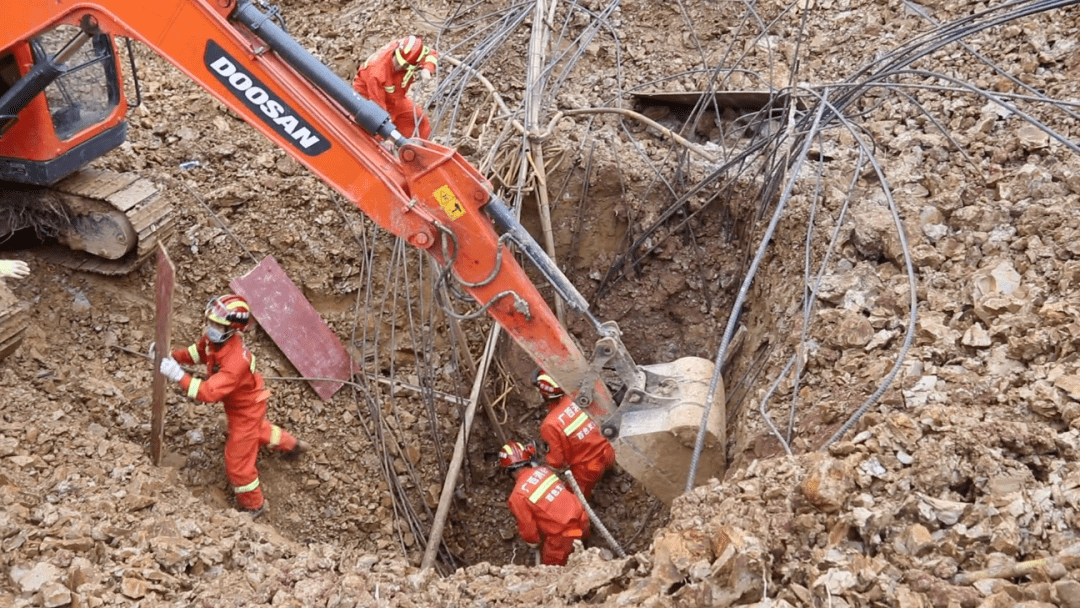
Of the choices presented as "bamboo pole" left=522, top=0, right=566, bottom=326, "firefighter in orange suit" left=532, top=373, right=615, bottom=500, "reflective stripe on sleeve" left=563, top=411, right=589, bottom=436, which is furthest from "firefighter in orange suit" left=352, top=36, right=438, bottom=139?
"reflective stripe on sleeve" left=563, top=411, right=589, bottom=436

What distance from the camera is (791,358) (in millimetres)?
5281

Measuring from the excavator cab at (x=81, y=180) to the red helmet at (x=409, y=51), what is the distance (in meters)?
1.80

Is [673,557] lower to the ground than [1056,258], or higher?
higher

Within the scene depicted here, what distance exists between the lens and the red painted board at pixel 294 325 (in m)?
7.05

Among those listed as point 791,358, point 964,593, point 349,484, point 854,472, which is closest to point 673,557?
point 854,472

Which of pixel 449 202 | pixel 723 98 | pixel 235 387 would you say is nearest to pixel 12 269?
pixel 235 387

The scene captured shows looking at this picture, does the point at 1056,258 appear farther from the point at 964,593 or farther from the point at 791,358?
the point at 964,593

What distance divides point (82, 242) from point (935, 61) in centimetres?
608

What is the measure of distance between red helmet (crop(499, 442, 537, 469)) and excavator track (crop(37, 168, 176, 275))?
2.79 meters

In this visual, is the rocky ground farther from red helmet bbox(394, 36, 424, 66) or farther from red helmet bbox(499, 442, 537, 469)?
red helmet bbox(394, 36, 424, 66)

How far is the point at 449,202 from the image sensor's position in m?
4.92

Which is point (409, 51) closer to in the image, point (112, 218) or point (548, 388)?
point (112, 218)

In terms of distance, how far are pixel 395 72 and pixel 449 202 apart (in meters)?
1.96

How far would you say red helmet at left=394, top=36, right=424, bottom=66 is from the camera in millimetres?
6328
